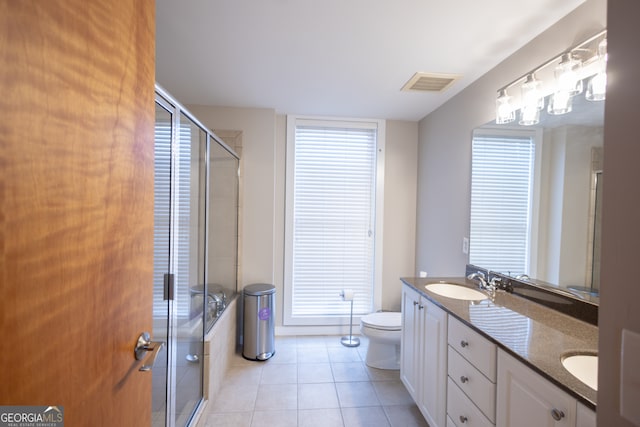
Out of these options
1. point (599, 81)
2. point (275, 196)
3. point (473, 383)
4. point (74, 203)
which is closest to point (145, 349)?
point (74, 203)

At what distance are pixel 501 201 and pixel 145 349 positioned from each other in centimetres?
212

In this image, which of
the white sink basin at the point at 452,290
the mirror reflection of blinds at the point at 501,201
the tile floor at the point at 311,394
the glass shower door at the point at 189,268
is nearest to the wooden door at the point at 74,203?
the glass shower door at the point at 189,268

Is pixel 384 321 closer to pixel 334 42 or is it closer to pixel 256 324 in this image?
pixel 256 324

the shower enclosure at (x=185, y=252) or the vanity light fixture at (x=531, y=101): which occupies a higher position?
the vanity light fixture at (x=531, y=101)

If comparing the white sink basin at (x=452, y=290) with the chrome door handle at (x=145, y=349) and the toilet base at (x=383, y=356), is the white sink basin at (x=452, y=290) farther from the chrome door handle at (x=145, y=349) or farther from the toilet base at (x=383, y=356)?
the chrome door handle at (x=145, y=349)

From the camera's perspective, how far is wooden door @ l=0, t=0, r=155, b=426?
0.41m

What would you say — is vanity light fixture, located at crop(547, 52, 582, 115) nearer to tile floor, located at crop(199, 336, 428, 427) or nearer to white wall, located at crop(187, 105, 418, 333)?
white wall, located at crop(187, 105, 418, 333)

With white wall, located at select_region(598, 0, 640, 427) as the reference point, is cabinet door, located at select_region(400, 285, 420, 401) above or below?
below

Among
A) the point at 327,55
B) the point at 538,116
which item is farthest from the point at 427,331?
the point at 327,55

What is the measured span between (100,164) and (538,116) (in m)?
2.06

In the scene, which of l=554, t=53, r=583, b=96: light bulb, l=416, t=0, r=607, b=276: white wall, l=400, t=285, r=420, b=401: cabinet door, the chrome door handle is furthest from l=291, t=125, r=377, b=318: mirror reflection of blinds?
the chrome door handle

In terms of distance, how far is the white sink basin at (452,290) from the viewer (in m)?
1.87

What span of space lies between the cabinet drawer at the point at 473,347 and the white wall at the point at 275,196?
1728 mm

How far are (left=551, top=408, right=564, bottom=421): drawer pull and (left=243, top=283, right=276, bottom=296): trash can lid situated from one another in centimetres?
212
